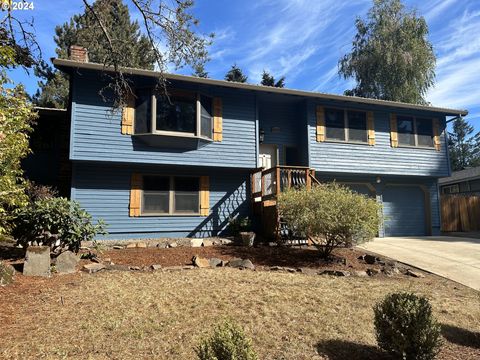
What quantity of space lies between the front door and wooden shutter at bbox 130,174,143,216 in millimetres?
4666

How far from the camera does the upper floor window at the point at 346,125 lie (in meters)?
13.7

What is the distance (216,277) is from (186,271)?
2.76 ft

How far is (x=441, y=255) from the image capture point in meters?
10.3

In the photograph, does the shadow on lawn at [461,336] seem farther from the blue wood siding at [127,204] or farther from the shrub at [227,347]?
the blue wood siding at [127,204]

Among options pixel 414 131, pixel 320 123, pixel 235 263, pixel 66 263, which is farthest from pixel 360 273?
pixel 414 131

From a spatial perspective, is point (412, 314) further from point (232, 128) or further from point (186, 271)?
point (232, 128)

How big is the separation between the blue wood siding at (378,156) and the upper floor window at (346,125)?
25 cm

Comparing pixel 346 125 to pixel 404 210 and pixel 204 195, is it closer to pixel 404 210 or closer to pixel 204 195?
pixel 404 210

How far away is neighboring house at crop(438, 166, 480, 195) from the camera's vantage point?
21641mm

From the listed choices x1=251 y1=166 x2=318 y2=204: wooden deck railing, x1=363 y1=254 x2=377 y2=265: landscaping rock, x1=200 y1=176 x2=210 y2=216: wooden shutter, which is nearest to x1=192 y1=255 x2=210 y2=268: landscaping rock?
x1=251 y1=166 x2=318 y2=204: wooden deck railing

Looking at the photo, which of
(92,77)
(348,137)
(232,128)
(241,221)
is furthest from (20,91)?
(348,137)

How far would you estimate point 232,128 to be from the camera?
1215 centimetres

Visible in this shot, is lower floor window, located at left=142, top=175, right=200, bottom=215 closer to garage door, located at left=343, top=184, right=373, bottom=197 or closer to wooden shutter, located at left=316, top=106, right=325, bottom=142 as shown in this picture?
wooden shutter, located at left=316, top=106, right=325, bottom=142

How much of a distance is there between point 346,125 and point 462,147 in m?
49.2
